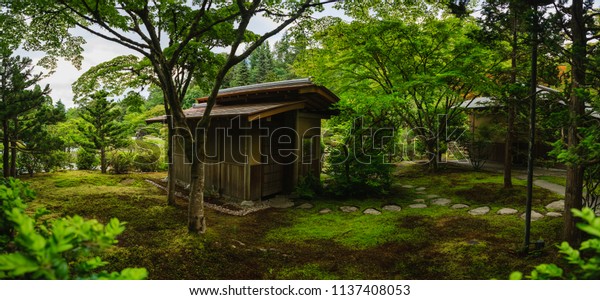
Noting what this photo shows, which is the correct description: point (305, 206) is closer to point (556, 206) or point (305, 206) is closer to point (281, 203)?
point (281, 203)

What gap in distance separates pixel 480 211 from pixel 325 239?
4442mm

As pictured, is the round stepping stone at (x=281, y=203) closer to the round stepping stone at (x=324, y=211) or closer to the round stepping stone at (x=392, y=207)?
the round stepping stone at (x=324, y=211)

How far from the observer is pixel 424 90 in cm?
1153

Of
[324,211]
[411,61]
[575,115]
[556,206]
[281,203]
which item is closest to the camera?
[575,115]

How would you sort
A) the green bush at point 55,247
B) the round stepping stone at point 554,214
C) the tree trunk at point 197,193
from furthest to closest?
the round stepping stone at point 554,214 → the tree trunk at point 197,193 → the green bush at point 55,247

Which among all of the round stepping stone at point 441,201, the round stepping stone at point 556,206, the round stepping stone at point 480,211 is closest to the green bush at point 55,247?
the round stepping stone at point 480,211

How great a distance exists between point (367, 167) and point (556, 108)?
5.67 metres

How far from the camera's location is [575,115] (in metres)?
4.41

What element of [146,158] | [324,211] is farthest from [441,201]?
[146,158]

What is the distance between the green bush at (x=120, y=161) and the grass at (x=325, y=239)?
5091 millimetres

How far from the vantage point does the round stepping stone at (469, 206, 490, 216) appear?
785 cm

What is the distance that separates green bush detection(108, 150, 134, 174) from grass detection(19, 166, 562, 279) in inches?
200

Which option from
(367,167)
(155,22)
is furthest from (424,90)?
(155,22)

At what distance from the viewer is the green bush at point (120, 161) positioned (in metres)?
15.0
